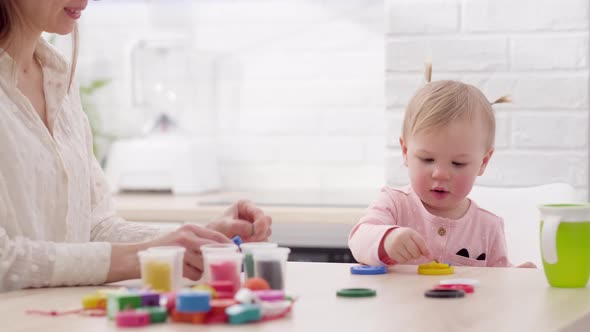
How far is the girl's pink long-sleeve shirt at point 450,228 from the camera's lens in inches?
77.2

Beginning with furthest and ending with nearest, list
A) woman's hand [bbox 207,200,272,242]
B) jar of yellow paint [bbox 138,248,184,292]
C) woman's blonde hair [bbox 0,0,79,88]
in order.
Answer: woman's blonde hair [bbox 0,0,79,88], woman's hand [bbox 207,200,272,242], jar of yellow paint [bbox 138,248,184,292]

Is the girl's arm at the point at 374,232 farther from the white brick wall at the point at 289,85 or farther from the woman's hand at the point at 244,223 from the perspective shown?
the white brick wall at the point at 289,85

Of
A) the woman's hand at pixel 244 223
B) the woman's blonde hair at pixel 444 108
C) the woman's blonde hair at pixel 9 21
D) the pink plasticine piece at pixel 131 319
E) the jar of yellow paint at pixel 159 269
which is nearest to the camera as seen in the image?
the pink plasticine piece at pixel 131 319

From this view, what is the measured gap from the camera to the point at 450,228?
6.52ft

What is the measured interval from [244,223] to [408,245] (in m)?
0.29

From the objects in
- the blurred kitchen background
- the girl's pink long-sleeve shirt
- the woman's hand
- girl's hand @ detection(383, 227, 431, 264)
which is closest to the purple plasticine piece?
the woman's hand

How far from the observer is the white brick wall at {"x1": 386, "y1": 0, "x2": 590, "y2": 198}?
2.59 m

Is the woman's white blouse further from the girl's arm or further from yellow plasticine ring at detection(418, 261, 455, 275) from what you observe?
yellow plasticine ring at detection(418, 261, 455, 275)

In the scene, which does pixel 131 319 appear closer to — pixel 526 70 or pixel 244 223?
pixel 244 223

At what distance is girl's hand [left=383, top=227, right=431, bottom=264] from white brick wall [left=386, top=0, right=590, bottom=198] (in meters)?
1.03

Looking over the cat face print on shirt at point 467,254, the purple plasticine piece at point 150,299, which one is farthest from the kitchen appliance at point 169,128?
the purple plasticine piece at point 150,299

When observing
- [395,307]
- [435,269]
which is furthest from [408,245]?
[395,307]

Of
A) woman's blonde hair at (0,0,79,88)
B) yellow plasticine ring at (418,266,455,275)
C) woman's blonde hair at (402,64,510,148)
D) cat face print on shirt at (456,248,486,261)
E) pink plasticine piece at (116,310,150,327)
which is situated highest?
woman's blonde hair at (0,0,79,88)

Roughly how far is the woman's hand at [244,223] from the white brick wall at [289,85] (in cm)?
167
